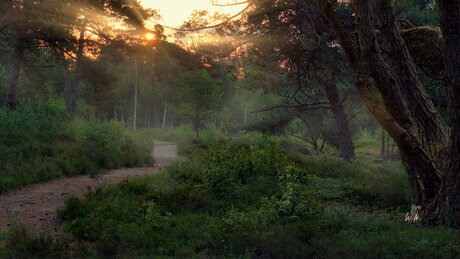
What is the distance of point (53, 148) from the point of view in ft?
43.2

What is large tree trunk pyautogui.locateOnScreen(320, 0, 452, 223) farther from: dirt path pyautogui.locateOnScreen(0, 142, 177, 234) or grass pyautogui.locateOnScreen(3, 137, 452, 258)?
dirt path pyautogui.locateOnScreen(0, 142, 177, 234)

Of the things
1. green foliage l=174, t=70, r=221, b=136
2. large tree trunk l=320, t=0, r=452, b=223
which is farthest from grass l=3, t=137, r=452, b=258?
green foliage l=174, t=70, r=221, b=136

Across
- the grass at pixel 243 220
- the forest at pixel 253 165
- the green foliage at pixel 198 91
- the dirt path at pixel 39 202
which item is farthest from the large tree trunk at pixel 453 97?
the green foliage at pixel 198 91

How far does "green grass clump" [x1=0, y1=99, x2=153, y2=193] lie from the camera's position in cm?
1067

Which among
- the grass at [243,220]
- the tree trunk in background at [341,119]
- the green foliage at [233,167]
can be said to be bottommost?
the grass at [243,220]

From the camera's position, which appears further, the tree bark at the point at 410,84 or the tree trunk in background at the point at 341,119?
the tree trunk in background at the point at 341,119

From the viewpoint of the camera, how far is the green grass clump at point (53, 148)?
10.7 m

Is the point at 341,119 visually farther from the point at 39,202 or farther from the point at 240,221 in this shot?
the point at 39,202

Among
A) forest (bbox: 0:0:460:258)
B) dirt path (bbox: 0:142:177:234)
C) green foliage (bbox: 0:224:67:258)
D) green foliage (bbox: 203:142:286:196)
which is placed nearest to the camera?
green foliage (bbox: 0:224:67:258)

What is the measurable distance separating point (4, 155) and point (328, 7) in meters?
11.6

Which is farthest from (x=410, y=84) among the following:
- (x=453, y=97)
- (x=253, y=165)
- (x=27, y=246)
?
(x=27, y=246)

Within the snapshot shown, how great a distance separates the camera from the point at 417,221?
257 inches

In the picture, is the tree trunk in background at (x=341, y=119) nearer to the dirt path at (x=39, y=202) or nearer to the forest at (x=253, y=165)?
the forest at (x=253, y=165)

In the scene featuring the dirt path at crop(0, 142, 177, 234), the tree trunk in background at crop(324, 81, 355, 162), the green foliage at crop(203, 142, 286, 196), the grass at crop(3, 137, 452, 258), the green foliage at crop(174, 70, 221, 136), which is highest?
the green foliage at crop(174, 70, 221, 136)
